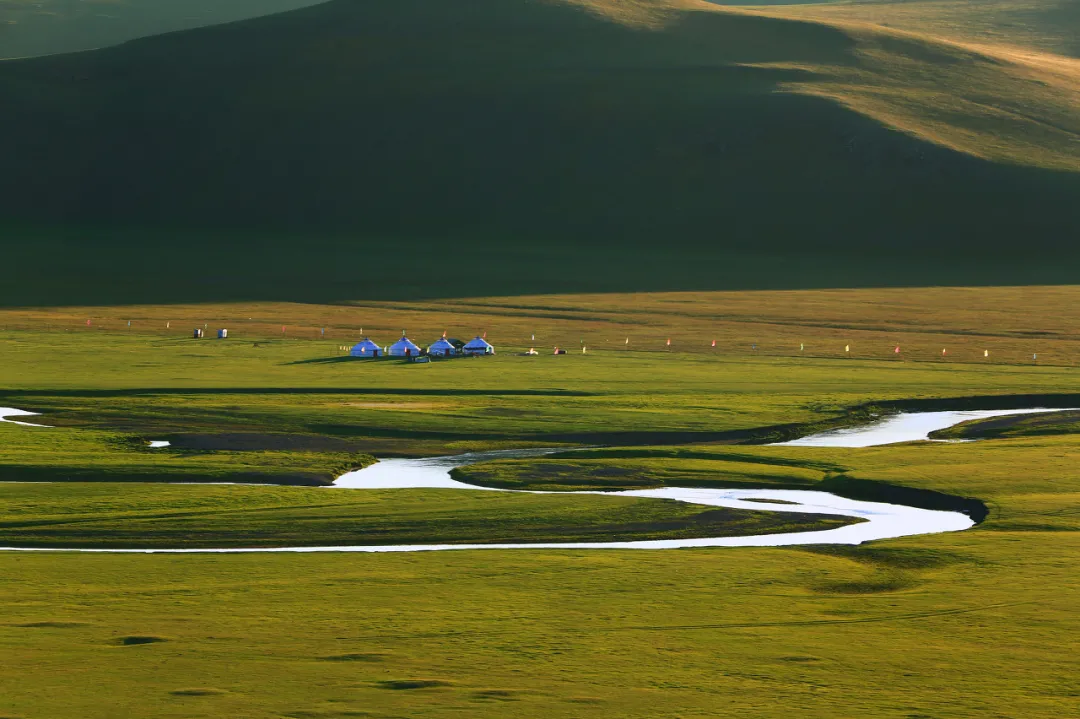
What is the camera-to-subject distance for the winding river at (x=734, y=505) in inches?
1502

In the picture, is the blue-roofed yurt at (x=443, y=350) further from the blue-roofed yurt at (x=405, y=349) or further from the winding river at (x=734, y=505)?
the winding river at (x=734, y=505)

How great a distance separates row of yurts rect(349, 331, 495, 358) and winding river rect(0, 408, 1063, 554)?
99.8 feet

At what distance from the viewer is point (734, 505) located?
44.4m

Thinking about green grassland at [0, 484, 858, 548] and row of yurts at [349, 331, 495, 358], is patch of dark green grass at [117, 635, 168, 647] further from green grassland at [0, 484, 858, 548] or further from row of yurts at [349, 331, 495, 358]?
row of yurts at [349, 331, 495, 358]

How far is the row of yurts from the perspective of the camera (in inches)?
3546

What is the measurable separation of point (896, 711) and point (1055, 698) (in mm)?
2781

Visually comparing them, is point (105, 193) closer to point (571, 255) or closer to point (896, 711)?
point (571, 255)

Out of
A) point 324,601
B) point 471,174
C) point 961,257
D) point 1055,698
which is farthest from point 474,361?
point 471,174

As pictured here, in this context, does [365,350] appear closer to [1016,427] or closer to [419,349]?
[419,349]

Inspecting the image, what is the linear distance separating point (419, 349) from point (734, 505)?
4863 cm

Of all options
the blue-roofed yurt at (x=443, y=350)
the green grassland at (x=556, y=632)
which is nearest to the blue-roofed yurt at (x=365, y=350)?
the blue-roofed yurt at (x=443, y=350)

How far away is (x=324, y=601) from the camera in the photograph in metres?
31.3

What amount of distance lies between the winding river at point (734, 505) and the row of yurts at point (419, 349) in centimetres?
3042

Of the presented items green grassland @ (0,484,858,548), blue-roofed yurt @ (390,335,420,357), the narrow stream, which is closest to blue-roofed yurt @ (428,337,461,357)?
blue-roofed yurt @ (390,335,420,357)
